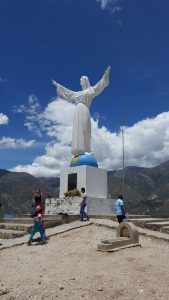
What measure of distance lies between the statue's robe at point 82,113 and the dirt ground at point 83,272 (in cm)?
1079

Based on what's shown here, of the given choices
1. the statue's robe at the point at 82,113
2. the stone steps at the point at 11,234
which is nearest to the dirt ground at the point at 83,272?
the stone steps at the point at 11,234

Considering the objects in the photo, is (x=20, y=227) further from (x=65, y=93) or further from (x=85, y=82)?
(x=85, y=82)

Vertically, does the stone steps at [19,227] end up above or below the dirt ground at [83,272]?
above

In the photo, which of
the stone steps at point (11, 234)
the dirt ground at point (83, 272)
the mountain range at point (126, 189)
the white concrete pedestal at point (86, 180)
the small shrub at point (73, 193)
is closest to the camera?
the dirt ground at point (83, 272)

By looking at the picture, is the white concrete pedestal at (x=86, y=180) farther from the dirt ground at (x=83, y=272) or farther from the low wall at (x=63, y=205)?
the dirt ground at (x=83, y=272)

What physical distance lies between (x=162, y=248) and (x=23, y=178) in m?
119

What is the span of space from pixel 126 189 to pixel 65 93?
113 metres

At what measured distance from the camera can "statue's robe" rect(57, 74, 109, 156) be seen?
21547mm

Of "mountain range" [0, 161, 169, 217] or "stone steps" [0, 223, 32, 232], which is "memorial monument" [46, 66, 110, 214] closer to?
"stone steps" [0, 223, 32, 232]

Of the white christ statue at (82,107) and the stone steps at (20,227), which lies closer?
the stone steps at (20,227)

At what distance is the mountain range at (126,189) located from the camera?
277 ft

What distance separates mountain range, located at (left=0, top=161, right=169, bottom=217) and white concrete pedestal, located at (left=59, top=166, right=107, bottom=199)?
19008mm

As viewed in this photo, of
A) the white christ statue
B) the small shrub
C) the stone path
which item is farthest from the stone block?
the white christ statue

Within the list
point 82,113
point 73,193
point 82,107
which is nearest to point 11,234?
point 73,193
